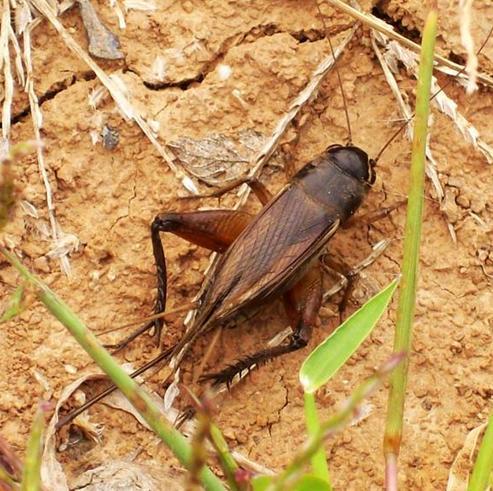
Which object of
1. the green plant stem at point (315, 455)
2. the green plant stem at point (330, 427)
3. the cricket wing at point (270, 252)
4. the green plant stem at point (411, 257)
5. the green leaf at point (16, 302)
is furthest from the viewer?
the cricket wing at point (270, 252)

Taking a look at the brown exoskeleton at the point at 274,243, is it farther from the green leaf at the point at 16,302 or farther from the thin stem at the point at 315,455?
the green leaf at the point at 16,302

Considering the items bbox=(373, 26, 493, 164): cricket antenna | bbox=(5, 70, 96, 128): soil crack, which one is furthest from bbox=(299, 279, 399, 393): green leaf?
bbox=(5, 70, 96, 128): soil crack

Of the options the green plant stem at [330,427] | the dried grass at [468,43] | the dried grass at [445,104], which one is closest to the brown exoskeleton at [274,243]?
the dried grass at [445,104]

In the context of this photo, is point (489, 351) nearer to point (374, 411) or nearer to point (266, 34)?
point (374, 411)

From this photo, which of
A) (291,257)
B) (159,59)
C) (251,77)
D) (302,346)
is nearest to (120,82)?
(159,59)

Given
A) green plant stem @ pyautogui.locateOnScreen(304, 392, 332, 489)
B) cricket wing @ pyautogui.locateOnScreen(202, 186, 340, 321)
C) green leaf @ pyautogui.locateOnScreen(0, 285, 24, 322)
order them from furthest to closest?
cricket wing @ pyautogui.locateOnScreen(202, 186, 340, 321) < green plant stem @ pyautogui.locateOnScreen(304, 392, 332, 489) < green leaf @ pyautogui.locateOnScreen(0, 285, 24, 322)

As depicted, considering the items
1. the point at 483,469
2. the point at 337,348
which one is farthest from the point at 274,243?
the point at 483,469

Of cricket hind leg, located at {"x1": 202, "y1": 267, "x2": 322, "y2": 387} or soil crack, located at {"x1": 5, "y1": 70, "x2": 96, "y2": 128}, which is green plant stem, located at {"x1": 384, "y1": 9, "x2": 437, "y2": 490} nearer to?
cricket hind leg, located at {"x1": 202, "y1": 267, "x2": 322, "y2": 387}
